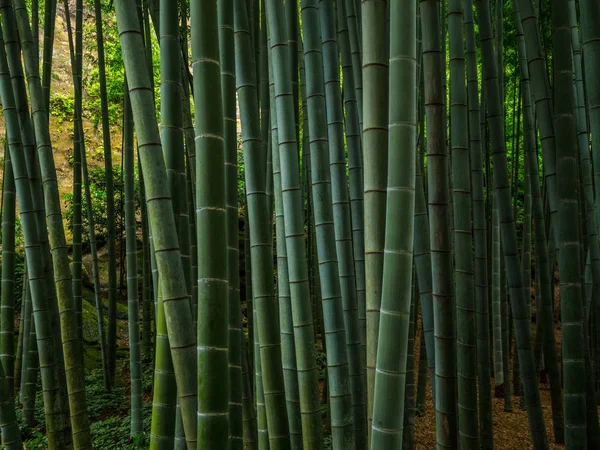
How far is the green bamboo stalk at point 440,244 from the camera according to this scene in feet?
6.34

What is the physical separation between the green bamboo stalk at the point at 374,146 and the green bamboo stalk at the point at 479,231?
1.50 metres

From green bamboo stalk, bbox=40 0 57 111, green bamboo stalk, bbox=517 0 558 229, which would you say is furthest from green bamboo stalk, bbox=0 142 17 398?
green bamboo stalk, bbox=517 0 558 229

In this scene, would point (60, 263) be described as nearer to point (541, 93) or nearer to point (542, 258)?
point (541, 93)

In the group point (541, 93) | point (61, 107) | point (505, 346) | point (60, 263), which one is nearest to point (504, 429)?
point (505, 346)

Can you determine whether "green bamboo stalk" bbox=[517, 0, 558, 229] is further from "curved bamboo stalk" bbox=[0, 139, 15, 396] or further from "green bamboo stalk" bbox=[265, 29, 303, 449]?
"curved bamboo stalk" bbox=[0, 139, 15, 396]

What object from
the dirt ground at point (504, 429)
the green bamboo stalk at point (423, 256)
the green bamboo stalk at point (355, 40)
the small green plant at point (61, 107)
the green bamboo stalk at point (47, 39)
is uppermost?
the small green plant at point (61, 107)

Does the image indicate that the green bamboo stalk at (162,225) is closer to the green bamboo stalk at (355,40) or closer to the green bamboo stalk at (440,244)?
the green bamboo stalk at (440,244)

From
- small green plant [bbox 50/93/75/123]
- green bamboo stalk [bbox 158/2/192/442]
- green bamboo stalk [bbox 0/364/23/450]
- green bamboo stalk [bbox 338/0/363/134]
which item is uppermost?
small green plant [bbox 50/93/75/123]

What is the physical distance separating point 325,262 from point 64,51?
12.5 metres

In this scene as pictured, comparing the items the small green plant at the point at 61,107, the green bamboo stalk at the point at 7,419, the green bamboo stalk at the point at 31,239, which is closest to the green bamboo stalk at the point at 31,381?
the green bamboo stalk at the point at 31,239

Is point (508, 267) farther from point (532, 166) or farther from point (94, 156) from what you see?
point (94, 156)

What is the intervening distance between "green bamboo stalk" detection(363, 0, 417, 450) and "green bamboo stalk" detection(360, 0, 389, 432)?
0.07 metres

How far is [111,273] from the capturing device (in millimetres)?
5562

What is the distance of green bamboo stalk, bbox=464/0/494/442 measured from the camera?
9.32ft
